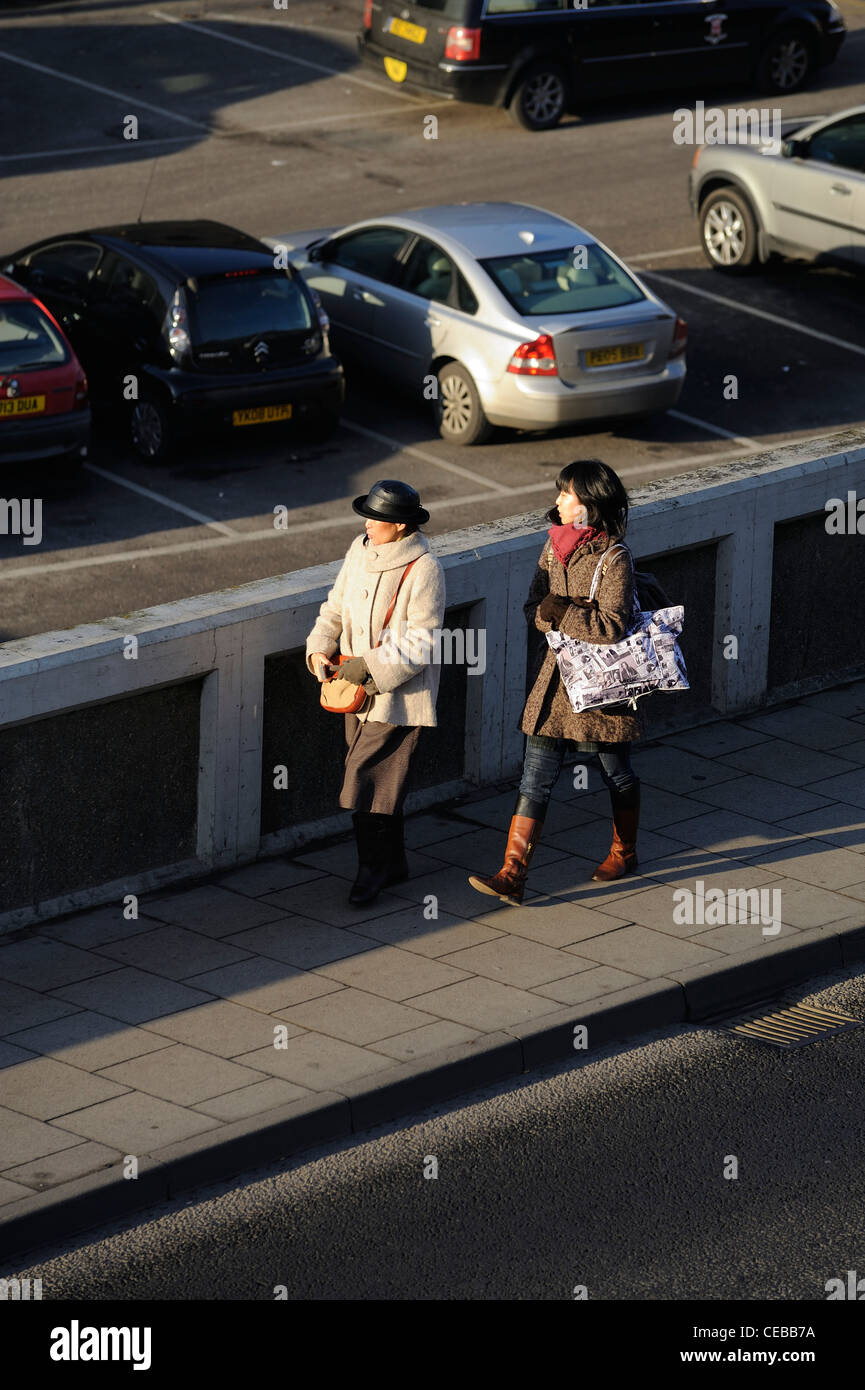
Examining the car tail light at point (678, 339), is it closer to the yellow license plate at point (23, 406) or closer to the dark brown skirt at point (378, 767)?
the yellow license plate at point (23, 406)

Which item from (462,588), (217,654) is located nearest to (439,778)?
(462,588)

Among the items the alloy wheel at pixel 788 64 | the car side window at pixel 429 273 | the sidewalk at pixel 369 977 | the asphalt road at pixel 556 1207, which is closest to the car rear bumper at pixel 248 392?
the car side window at pixel 429 273

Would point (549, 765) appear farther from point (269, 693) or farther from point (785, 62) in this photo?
point (785, 62)

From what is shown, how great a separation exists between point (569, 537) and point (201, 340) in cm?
823

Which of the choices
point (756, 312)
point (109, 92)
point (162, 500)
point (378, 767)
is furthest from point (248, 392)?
point (109, 92)

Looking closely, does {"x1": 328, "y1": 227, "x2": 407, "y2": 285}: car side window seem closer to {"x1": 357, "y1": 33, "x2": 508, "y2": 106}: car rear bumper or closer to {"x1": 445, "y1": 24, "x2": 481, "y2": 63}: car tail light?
{"x1": 445, "y1": 24, "x2": 481, "y2": 63}: car tail light

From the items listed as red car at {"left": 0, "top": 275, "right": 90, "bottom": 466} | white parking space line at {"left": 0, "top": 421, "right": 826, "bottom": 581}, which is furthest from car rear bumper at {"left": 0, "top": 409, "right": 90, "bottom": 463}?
white parking space line at {"left": 0, "top": 421, "right": 826, "bottom": 581}

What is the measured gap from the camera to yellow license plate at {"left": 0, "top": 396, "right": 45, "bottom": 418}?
15.1m

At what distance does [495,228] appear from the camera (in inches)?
672

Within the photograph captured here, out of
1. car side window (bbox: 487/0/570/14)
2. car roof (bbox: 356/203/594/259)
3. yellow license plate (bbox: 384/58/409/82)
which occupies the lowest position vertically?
car roof (bbox: 356/203/594/259)

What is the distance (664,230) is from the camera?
22047mm

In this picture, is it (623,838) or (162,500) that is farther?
(162,500)

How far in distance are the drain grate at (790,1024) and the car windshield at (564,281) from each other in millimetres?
9340
